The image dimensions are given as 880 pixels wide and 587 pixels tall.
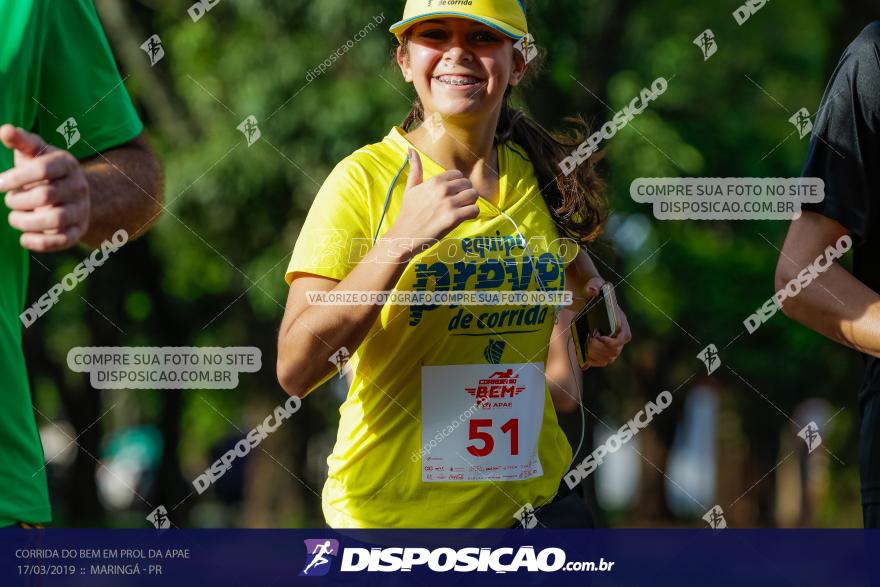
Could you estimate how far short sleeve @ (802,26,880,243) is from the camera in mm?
2701

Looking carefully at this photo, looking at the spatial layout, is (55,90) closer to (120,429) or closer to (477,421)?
(477,421)

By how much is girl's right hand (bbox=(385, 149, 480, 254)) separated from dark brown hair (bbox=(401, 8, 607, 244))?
1.23 feet

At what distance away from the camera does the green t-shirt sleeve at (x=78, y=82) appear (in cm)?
239

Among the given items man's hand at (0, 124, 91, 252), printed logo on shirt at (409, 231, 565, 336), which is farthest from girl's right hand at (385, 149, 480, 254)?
man's hand at (0, 124, 91, 252)

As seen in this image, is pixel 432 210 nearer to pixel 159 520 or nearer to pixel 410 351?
pixel 410 351

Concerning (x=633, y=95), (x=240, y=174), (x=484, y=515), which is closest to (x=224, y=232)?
(x=240, y=174)

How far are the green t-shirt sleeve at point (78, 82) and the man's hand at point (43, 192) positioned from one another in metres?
0.35

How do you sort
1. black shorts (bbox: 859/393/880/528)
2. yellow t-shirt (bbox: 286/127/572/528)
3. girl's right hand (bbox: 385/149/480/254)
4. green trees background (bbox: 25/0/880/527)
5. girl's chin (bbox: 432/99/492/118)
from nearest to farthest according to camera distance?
black shorts (bbox: 859/393/880/528), girl's right hand (bbox: 385/149/480/254), yellow t-shirt (bbox: 286/127/572/528), girl's chin (bbox: 432/99/492/118), green trees background (bbox: 25/0/880/527)

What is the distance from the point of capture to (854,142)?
2707 mm

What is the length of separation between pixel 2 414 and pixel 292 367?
731mm

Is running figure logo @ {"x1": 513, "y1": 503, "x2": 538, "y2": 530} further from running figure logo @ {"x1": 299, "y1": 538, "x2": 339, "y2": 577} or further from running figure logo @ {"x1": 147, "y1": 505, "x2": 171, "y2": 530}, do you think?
running figure logo @ {"x1": 147, "y1": 505, "x2": 171, "y2": 530}

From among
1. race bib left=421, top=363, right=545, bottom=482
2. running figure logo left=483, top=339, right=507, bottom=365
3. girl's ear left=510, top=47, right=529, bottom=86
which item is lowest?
race bib left=421, top=363, right=545, bottom=482

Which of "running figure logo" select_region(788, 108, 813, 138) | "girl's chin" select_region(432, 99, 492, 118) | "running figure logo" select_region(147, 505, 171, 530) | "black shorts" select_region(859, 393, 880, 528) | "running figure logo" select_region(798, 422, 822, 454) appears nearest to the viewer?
"black shorts" select_region(859, 393, 880, 528)

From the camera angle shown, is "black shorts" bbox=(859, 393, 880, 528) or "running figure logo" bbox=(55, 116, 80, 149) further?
"black shorts" bbox=(859, 393, 880, 528)
